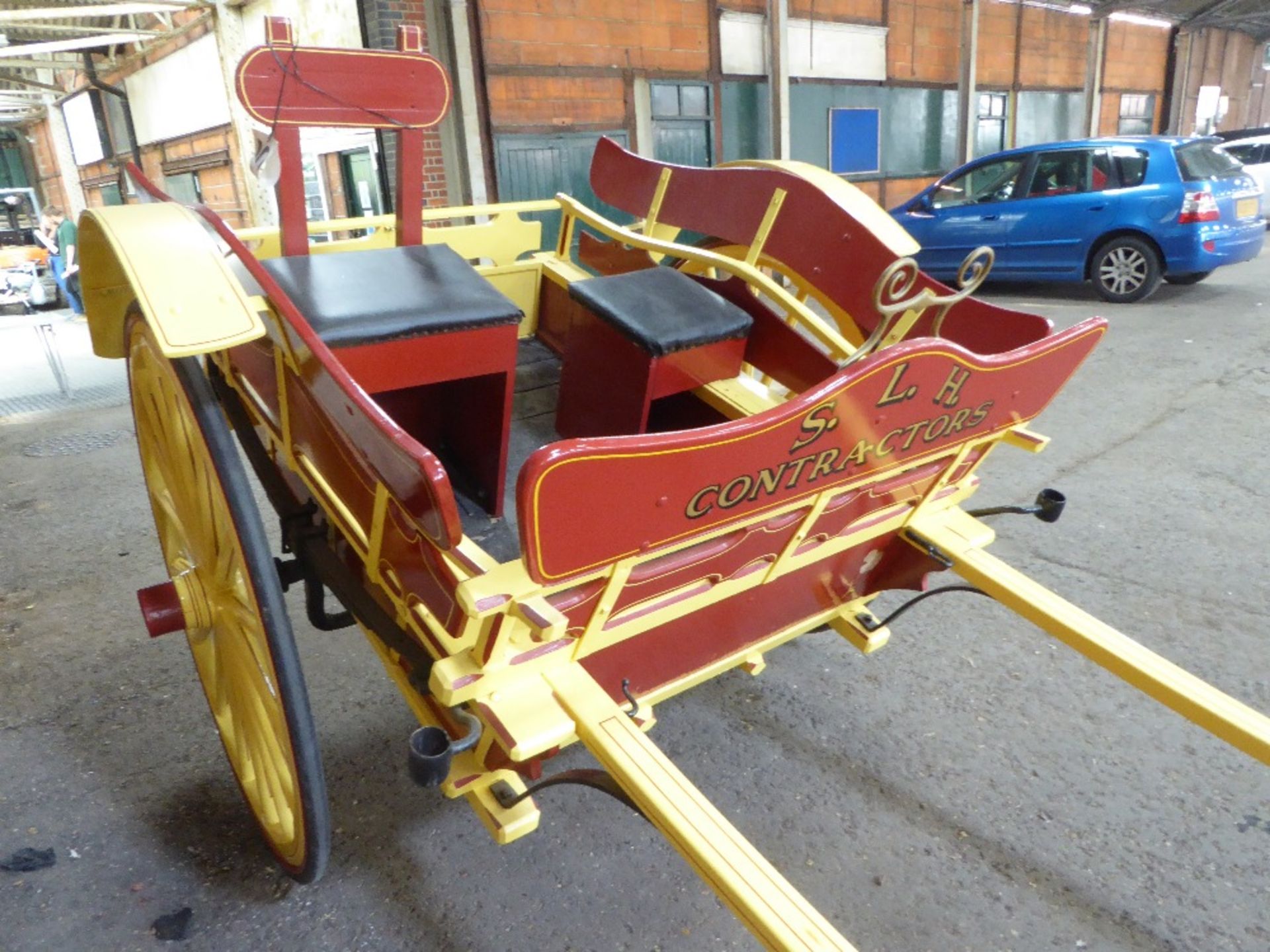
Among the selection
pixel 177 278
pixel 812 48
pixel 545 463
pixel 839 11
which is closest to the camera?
pixel 545 463

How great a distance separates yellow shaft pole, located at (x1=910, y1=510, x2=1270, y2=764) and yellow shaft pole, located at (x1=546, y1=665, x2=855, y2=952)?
0.78 m

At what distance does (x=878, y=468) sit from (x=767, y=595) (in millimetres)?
441

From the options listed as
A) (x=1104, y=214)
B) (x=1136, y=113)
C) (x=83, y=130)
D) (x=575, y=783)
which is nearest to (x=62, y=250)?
(x=83, y=130)

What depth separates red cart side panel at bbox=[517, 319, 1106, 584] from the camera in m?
1.05

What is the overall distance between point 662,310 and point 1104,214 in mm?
6879

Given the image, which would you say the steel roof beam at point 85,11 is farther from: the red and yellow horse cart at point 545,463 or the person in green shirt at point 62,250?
the red and yellow horse cart at point 545,463

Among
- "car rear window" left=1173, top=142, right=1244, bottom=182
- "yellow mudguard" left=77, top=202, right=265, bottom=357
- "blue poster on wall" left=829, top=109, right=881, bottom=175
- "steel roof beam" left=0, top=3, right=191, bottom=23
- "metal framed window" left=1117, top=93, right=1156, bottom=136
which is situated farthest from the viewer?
"metal framed window" left=1117, top=93, right=1156, bottom=136

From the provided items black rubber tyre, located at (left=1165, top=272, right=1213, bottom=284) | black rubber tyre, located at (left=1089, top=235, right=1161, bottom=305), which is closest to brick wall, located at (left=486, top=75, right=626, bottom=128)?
black rubber tyre, located at (left=1089, top=235, right=1161, bottom=305)

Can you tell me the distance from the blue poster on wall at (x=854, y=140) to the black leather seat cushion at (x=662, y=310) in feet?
27.8

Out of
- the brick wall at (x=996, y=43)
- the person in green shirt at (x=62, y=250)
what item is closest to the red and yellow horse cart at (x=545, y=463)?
the person in green shirt at (x=62, y=250)

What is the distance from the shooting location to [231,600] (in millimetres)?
1801

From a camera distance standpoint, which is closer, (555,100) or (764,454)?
(764,454)

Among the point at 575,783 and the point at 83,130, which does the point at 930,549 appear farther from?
the point at 83,130

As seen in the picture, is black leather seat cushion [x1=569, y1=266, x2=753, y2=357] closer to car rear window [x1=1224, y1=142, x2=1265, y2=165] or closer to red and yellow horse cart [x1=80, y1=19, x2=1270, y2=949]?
red and yellow horse cart [x1=80, y1=19, x2=1270, y2=949]
